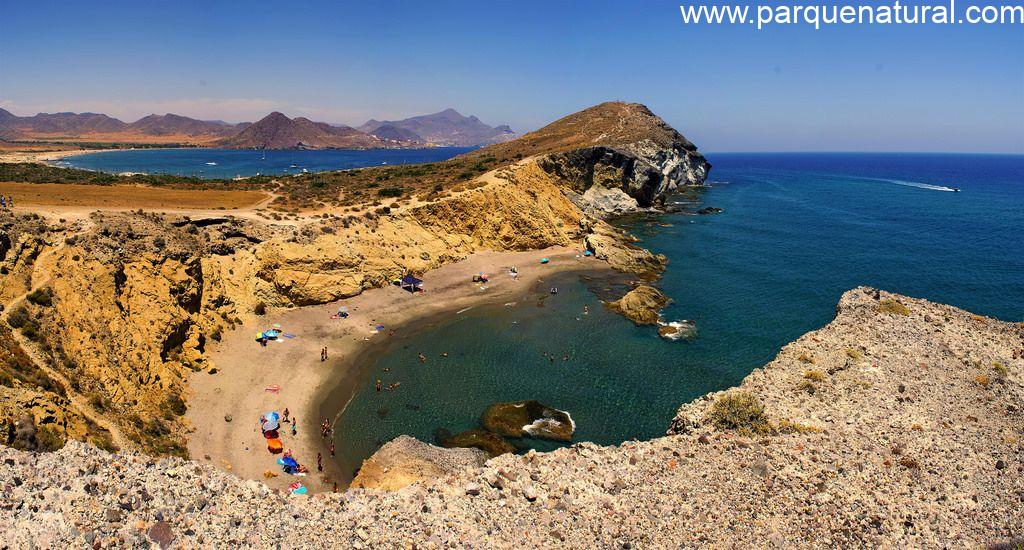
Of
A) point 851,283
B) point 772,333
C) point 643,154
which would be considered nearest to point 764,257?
point 851,283

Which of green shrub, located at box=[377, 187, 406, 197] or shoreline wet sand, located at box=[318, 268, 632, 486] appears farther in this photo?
green shrub, located at box=[377, 187, 406, 197]

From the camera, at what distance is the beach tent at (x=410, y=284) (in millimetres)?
45812

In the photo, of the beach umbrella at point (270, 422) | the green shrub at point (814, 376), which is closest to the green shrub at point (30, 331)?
the beach umbrella at point (270, 422)

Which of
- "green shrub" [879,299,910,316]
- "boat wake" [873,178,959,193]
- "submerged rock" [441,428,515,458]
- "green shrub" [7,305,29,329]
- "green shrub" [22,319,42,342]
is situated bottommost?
"submerged rock" [441,428,515,458]

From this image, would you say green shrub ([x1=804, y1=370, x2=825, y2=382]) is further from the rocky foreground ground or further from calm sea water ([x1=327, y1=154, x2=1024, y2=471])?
calm sea water ([x1=327, y1=154, x2=1024, y2=471])

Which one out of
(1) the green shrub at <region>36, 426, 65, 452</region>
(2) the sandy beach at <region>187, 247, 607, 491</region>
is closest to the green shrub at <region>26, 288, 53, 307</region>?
(2) the sandy beach at <region>187, 247, 607, 491</region>

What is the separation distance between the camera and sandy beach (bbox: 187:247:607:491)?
2462 cm

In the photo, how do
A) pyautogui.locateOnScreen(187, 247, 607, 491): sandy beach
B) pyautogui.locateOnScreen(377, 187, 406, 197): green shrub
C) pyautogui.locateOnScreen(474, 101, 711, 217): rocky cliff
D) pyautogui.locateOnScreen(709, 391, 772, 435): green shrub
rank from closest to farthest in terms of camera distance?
pyautogui.locateOnScreen(709, 391, 772, 435): green shrub → pyautogui.locateOnScreen(187, 247, 607, 491): sandy beach → pyautogui.locateOnScreen(377, 187, 406, 197): green shrub → pyautogui.locateOnScreen(474, 101, 711, 217): rocky cliff

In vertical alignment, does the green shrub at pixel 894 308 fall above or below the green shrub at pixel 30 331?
below

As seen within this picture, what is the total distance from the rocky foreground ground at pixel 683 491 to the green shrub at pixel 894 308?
929cm

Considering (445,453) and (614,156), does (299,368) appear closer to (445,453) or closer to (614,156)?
(445,453)

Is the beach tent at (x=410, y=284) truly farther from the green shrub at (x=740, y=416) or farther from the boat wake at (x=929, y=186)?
the boat wake at (x=929, y=186)

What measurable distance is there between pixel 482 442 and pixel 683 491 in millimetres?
11501

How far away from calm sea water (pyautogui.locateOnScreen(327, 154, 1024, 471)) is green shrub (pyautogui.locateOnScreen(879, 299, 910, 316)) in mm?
4913
